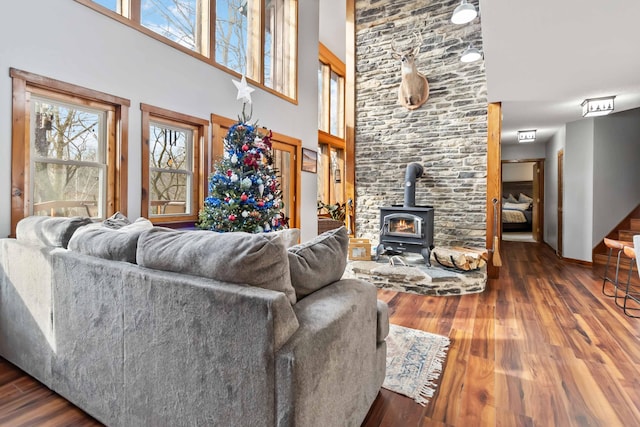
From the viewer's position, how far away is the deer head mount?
16.9 feet

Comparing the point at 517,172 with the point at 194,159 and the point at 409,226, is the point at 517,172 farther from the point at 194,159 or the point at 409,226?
the point at 194,159

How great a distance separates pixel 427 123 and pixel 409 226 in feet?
5.96

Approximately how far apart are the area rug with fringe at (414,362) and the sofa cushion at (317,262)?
838 millimetres

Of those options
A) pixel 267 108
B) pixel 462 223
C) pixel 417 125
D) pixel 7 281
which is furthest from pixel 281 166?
pixel 7 281

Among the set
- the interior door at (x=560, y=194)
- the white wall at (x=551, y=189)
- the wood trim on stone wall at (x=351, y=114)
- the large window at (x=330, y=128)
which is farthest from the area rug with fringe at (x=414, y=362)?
the large window at (x=330, y=128)

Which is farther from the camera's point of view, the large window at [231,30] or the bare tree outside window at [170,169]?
the bare tree outside window at [170,169]

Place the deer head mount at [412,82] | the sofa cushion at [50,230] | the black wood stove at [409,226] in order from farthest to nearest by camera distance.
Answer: the deer head mount at [412,82]
the black wood stove at [409,226]
the sofa cushion at [50,230]

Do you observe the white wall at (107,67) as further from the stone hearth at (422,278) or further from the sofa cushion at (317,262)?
the stone hearth at (422,278)

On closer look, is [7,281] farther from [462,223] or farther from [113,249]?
[462,223]

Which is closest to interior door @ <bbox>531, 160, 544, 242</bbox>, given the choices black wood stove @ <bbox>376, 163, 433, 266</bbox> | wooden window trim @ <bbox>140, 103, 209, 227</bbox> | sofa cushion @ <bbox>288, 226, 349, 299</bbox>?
black wood stove @ <bbox>376, 163, 433, 266</bbox>

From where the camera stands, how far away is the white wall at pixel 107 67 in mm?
2432

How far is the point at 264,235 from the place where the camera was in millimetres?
1221

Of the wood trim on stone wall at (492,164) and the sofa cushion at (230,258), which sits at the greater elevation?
the wood trim on stone wall at (492,164)

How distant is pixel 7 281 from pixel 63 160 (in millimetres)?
1275
